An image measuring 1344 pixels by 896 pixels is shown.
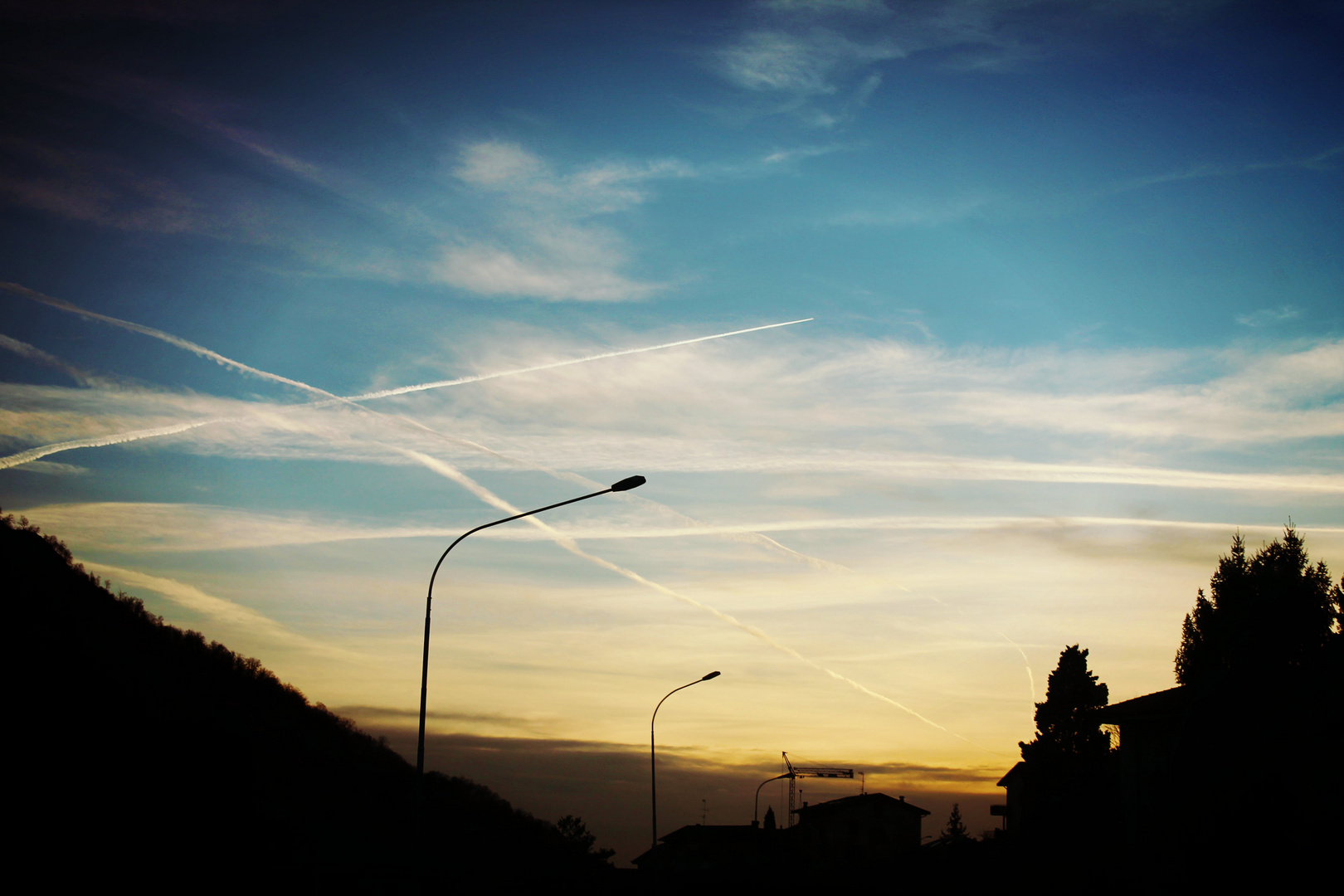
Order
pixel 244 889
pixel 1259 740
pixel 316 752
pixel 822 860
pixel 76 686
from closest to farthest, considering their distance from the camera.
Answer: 1. pixel 1259 740
2. pixel 244 889
3. pixel 76 686
4. pixel 316 752
5. pixel 822 860

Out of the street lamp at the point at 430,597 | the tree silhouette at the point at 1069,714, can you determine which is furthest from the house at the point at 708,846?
the street lamp at the point at 430,597

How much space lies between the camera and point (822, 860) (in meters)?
91.0

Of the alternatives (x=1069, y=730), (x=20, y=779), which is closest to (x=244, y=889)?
(x=20, y=779)

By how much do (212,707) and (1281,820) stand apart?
6685 cm

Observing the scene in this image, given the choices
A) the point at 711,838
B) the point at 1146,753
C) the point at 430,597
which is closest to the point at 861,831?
the point at 711,838

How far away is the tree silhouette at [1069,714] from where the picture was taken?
6575 centimetres

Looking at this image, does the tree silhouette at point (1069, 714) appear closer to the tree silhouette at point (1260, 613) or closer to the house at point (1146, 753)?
the tree silhouette at point (1260, 613)

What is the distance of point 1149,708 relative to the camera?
3144cm

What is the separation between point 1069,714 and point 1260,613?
49.8 ft

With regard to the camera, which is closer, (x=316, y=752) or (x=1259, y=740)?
(x=1259, y=740)

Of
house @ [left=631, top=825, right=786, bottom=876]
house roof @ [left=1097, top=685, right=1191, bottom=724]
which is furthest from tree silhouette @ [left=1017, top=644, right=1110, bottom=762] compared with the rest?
house @ [left=631, top=825, right=786, bottom=876]

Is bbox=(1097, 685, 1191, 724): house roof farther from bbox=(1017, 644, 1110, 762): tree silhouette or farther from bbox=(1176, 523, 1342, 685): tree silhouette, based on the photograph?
bbox=(1017, 644, 1110, 762): tree silhouette

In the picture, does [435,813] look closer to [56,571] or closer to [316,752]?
[316,752]

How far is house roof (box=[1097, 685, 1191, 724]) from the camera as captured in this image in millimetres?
30422
